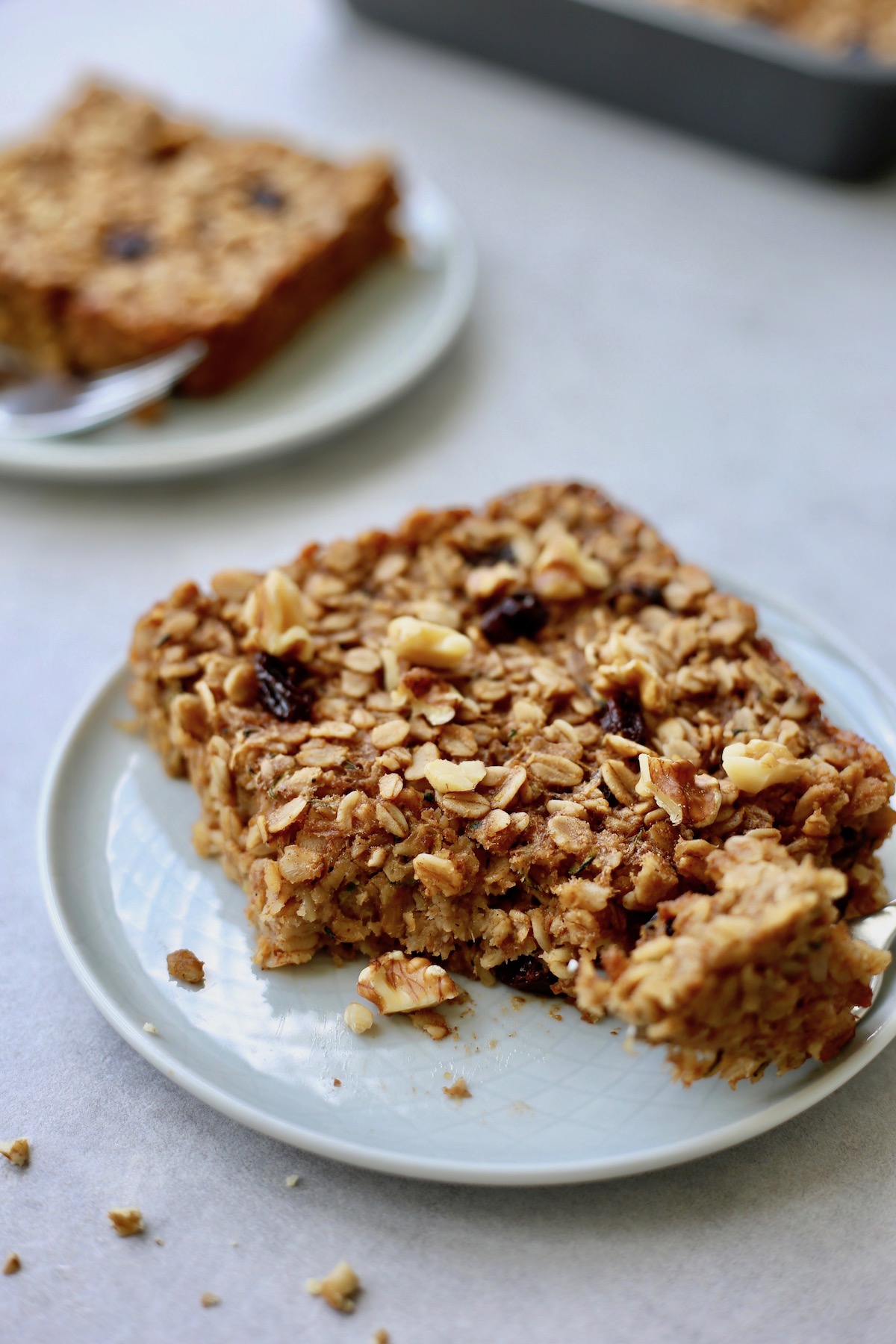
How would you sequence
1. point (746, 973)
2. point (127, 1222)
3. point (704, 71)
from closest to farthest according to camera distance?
point (746, 973) < point (127, 1222) < point (704, 71)

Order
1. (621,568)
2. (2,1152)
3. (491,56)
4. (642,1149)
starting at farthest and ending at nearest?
(491,56) → (621,568) → (2,1152) → (642,1149)

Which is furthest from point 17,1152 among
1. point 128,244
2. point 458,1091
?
point 128,244

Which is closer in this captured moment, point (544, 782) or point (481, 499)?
point (544, 782)

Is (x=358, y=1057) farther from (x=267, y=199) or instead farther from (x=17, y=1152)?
(x=267, y=199)

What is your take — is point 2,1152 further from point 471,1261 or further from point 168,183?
point 168,183

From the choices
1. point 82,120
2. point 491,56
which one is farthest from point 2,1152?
point 491,56
